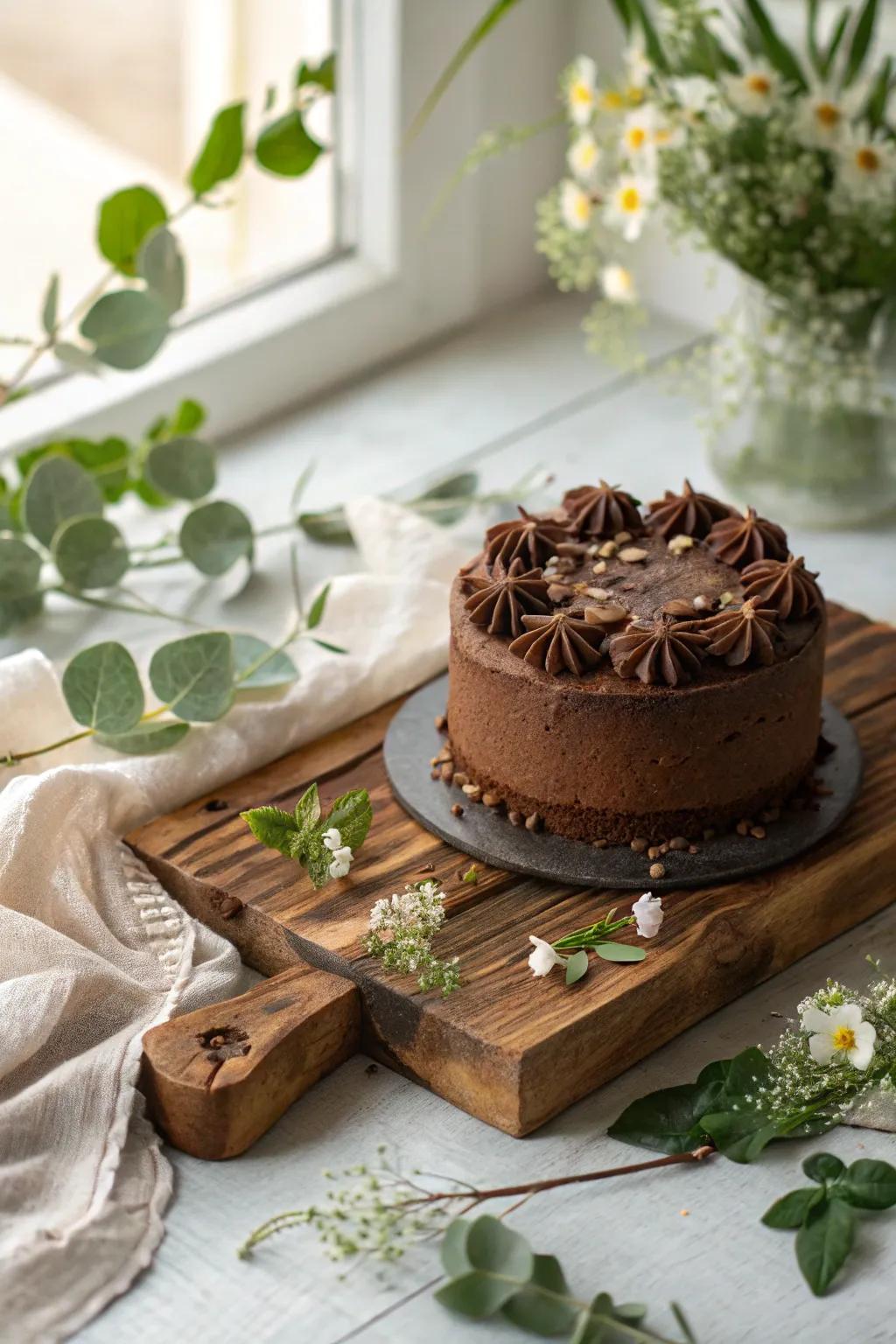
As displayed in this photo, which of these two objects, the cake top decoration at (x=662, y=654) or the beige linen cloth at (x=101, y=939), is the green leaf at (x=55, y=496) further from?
the cake top decoration at (x=662, y=654)

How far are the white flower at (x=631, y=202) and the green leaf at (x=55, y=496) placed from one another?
0.59 metres

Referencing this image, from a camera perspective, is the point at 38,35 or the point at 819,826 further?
the point at 38,35

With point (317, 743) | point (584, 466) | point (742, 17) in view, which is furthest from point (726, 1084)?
point (742, 17)

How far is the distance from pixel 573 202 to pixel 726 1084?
1.02m

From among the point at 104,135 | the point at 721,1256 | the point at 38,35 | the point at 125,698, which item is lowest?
the point at 721,1256

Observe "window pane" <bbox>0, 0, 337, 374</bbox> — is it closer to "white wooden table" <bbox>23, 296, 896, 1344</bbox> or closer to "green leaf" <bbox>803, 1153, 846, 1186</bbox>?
"white wooden table" <bbox>23, 296, 896, 1344</bbox>

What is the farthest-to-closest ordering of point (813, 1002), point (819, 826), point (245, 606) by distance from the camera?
point (245, 606)
point (819, 826)
point (813, 1002)

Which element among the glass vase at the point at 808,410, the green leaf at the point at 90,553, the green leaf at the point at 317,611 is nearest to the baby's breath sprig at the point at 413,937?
the green leaf at the point at 317,611

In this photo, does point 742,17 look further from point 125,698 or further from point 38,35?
point 125,698

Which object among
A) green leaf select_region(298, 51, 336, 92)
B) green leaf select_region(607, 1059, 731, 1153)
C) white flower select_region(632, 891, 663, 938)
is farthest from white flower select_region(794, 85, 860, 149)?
green leaf select_region(607, 1059, 731, 1153)

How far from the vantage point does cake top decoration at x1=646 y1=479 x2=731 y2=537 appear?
143 cm

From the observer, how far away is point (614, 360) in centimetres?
201

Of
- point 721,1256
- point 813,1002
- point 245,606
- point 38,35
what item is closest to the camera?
point 721,1256

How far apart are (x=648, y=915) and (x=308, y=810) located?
27cm
